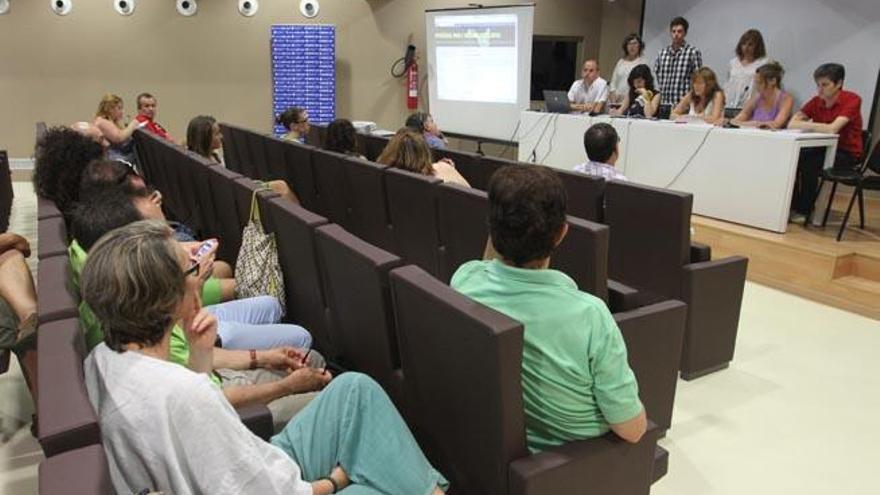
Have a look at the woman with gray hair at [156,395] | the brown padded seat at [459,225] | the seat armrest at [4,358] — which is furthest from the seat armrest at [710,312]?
the seat armrest at [4,358]

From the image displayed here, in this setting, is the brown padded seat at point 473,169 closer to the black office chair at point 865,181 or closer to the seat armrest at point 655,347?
the seat armrest at point 655,347

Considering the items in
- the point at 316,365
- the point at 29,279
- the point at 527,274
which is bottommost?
the point at 316,365

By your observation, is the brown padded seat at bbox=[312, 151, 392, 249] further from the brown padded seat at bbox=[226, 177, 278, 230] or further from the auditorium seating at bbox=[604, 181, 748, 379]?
the auditorium seating at bbox=[604, 181, 748, 379]

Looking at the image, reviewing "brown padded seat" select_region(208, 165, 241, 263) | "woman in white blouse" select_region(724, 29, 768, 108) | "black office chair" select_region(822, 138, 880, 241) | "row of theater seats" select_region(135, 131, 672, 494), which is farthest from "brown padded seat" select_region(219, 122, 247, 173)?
"black office chair" select_region(822, 138, 880, 241)

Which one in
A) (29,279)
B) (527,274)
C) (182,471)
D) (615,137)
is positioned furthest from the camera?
(615,137)

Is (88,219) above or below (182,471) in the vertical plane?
above

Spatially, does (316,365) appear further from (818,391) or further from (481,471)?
(818,391)

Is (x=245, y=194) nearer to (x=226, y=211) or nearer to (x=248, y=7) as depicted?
(x=226, y=211)

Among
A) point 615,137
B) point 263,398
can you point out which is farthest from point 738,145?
point 263,398

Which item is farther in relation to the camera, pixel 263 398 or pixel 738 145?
pixel 738 145

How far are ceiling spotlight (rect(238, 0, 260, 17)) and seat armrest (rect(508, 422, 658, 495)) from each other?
304 inches

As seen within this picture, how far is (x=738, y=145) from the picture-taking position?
4543 millimetres

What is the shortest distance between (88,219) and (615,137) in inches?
101

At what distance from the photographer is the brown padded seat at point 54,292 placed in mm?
1475
